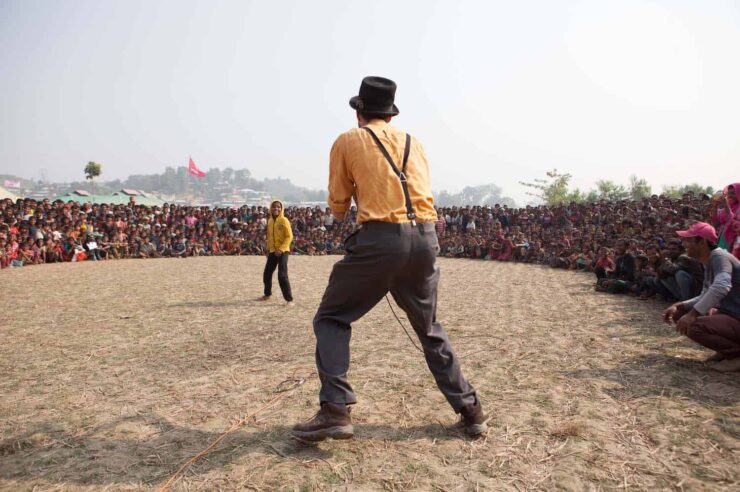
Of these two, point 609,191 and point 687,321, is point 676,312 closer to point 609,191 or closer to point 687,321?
point 687,321

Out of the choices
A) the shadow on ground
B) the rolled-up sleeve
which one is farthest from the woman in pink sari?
the rolled-up sleeve

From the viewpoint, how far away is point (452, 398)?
2895 millimetres

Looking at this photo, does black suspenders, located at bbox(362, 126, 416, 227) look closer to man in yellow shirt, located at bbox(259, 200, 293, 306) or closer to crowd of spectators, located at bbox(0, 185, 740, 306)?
man in yellow shirt, located at bbox(259, 200, 293, 306)

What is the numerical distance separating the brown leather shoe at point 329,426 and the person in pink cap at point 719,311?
3.13 meters

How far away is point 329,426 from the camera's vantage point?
9.14 feet

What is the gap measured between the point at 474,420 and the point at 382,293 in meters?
0.96

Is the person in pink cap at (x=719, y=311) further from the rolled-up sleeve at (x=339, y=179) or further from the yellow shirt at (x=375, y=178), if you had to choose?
the rolled-up sleeve at (x=339, y=179)

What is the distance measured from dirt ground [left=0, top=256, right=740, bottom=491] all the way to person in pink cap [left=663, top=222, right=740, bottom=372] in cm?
23

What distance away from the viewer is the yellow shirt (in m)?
2.75

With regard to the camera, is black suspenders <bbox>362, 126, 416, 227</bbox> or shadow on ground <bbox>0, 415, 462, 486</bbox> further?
black suspenders <bbox>362, 126, 416, 227</bbox>

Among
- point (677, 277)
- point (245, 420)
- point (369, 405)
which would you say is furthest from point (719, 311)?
point (245, 420)

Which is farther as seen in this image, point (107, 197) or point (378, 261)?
point (107, 197)

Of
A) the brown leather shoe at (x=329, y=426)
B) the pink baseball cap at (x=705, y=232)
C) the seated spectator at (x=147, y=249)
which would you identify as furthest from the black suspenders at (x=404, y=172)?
the seated spectator at (x=147, y=249)

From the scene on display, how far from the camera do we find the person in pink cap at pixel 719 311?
3910mm
